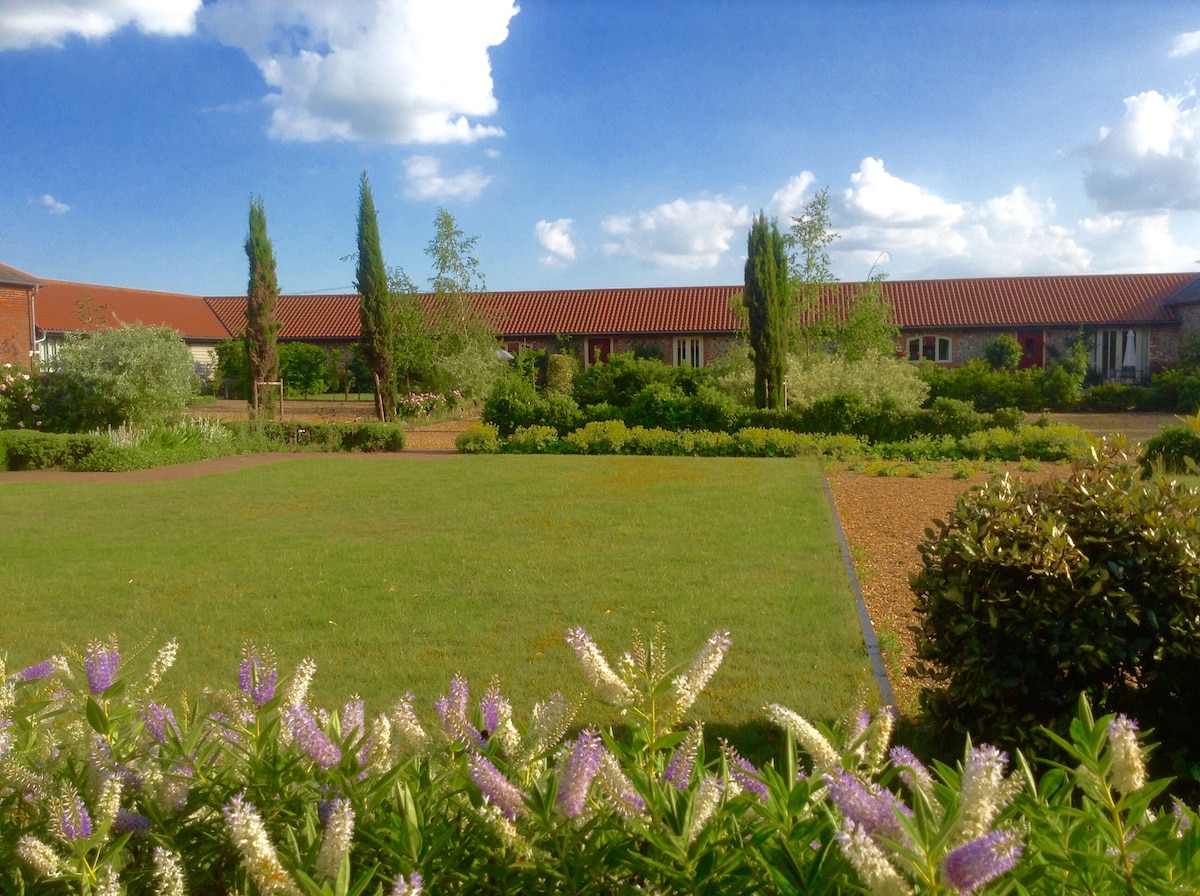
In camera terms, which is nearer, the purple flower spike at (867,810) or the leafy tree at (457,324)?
the purple flower spike at (867,810)

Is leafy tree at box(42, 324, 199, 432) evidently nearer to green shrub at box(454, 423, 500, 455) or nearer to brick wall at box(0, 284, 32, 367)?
green shrub at box(454, 423, 500, 455)

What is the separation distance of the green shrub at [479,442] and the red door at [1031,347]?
23.5 meters

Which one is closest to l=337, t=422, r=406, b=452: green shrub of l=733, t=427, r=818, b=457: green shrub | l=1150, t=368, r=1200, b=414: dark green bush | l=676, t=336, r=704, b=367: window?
l=733, t=427, r=818, b=457: green shrub

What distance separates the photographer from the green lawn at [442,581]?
17.7ft

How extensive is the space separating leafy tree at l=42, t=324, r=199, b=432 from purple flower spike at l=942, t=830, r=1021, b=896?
19.3 m

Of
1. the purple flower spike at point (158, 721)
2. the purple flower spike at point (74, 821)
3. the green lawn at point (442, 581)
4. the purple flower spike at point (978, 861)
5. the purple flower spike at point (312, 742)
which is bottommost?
the green lawn at point (442, 581)

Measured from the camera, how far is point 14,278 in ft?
92.2

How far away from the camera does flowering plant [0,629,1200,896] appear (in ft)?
4.05

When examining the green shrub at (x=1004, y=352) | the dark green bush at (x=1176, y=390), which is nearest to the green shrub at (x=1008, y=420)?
the dark green bush at (x=1176, y=390)

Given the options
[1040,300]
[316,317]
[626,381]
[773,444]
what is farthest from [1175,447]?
[316,317]

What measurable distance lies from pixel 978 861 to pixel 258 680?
4.32 ft

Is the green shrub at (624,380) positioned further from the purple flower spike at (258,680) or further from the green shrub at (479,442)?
the purple flower spike at (258,680)

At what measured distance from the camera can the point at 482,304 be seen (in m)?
30.0

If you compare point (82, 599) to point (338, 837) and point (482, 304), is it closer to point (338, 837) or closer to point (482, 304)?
point (338, 837)
